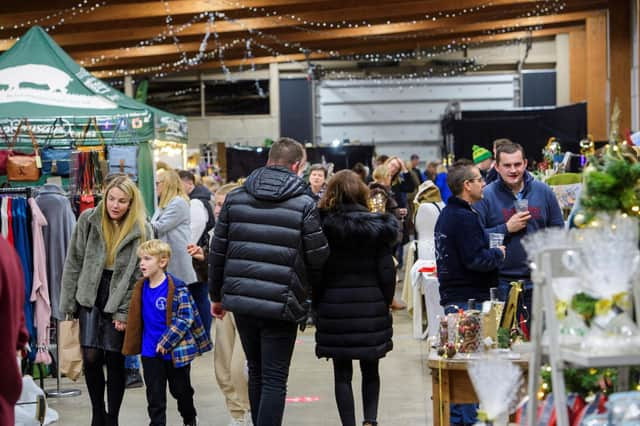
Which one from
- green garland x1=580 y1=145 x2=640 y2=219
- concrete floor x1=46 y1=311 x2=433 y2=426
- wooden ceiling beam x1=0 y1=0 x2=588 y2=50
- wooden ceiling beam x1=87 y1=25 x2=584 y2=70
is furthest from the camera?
wooden ceiling beam x1=87 y1=25 x2=584 y2=70

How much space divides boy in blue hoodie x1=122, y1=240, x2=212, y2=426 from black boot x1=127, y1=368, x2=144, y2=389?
189 cm

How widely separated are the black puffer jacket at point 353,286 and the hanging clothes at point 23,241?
2231mm

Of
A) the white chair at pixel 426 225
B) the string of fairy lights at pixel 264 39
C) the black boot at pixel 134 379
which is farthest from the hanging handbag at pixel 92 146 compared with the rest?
the string of fairy lights at pixel 264 39

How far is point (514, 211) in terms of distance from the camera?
17.0ft

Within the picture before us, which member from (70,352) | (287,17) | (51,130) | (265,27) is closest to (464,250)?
(70,352)

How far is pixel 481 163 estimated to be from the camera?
822 cm

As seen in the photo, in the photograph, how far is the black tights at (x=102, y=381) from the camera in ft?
16.9

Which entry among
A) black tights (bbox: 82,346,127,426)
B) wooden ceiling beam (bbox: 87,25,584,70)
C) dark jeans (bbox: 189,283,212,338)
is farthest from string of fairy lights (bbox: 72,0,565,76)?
black tights (bbox: 82,346,127,426)

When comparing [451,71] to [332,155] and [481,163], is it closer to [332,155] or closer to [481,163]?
[332,155]

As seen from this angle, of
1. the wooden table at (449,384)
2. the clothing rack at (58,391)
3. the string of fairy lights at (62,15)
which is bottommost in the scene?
the clothing rack at (58,391)

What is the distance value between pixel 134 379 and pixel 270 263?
2.74 meters

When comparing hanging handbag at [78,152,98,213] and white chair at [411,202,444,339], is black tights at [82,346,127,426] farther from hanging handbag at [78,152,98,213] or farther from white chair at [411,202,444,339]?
white chair at [411,202,444,339]

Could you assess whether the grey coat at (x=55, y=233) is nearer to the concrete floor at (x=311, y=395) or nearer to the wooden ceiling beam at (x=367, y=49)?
the concrete floor at (x=311, y=395)

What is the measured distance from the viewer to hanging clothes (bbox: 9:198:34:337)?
6293 mm
